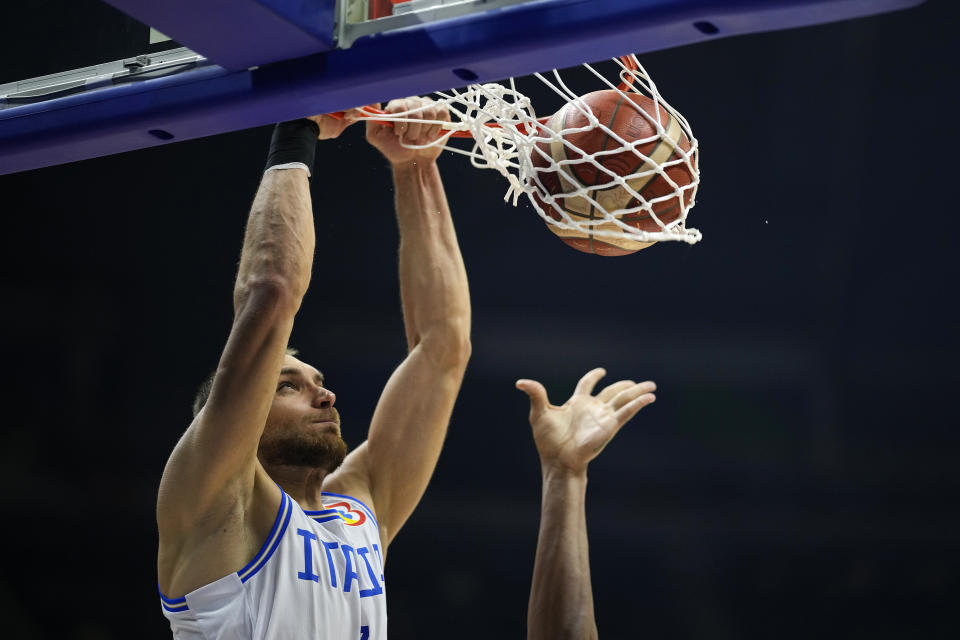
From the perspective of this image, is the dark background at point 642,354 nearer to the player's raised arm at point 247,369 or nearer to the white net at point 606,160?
the white net at point 606,160

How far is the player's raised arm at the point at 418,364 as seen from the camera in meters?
2.66

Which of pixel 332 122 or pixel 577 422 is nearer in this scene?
pixel 332 122

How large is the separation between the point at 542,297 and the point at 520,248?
0.26 meters

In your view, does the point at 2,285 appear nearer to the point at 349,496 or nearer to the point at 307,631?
the point at 349,496

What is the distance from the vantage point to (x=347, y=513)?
248cm

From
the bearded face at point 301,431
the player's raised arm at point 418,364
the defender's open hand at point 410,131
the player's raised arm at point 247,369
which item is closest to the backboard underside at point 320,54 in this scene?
the player's raised arm at point 247,369

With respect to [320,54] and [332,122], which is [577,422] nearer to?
[332,122]

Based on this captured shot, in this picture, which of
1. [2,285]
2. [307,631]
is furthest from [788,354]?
[2,285]

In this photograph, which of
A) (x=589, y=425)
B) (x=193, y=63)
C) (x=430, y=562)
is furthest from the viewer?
(x=430, y=562)

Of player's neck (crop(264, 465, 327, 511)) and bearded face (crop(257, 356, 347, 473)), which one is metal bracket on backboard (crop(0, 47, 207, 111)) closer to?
bearded face (crop(257, 356, 347, 473))

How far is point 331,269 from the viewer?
488cm

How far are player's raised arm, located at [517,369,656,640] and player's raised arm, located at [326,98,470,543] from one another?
1.02 feet

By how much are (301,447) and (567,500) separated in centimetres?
Result: 64

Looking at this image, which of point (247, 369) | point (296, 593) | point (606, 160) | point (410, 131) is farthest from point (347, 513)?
point (606, 160)
